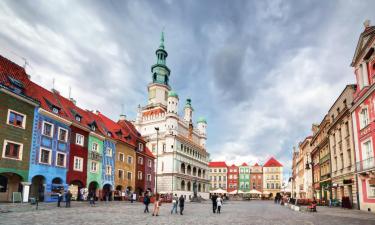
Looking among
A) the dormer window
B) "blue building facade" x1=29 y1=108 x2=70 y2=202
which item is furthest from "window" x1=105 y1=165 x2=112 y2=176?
the dormer window

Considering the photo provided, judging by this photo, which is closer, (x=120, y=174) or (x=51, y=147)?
(x=51, y=147)

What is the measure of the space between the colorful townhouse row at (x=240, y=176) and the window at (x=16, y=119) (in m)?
106

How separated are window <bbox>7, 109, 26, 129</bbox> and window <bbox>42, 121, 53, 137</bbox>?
110 inches

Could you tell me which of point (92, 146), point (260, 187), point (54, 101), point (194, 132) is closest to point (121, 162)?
point (92, 146)

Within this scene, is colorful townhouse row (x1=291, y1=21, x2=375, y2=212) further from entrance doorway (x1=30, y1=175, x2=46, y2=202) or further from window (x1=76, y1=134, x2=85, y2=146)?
window (x1=76, y1=134, x2=85, y2=146)

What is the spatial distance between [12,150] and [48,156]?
4916 mm

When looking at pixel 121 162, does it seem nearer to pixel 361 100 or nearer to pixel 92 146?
pixel 92 146

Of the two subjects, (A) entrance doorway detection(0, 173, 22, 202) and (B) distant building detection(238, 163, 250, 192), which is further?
(B) distant building detection(238, 163, 250, 192)

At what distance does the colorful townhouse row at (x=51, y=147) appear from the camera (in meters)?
28.3

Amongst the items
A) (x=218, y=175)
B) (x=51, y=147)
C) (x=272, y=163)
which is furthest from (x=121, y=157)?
(x=272, y=163)

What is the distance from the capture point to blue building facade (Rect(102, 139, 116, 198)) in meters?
43.0

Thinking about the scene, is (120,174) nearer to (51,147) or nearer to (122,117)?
(122,117)

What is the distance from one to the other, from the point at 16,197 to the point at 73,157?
9.72 metres

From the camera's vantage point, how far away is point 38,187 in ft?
108
